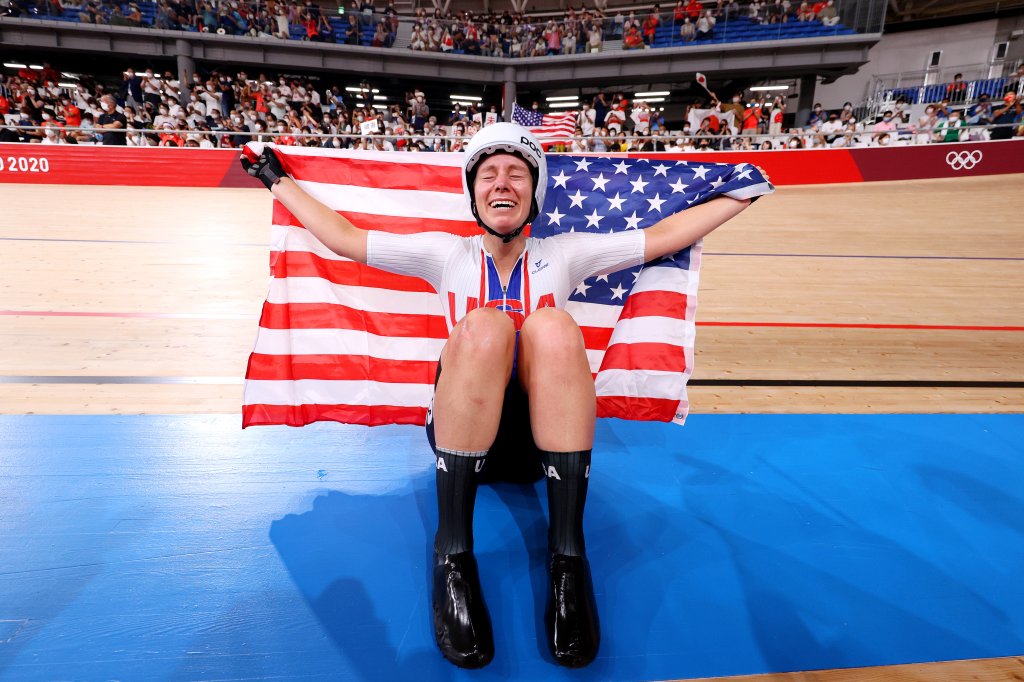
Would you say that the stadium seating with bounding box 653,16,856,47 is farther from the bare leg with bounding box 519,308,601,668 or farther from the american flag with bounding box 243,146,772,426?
the bare leg with bounding box 519,308,601,668

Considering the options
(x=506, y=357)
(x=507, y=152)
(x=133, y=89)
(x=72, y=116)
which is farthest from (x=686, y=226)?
(x=133, y=89)

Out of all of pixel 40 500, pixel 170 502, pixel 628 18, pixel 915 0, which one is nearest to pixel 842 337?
Answer: pixel 170 502

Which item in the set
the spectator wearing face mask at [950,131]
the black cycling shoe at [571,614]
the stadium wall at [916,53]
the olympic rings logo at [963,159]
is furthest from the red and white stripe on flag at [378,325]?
the stadium wall at [916,53]

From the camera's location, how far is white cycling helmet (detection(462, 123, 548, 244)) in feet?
5.95

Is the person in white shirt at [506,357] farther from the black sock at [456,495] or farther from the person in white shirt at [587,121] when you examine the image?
the person in white shirt at [587,121]

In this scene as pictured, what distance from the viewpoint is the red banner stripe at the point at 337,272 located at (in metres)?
2.33

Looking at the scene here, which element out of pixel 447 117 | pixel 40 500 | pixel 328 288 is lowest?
pixel 40 500

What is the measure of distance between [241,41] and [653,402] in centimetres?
2104

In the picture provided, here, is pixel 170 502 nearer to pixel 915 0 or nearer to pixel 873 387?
pixel 873 387

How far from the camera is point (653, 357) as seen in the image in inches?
95.7

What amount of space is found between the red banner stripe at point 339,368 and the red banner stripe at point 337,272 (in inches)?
→ 12.4

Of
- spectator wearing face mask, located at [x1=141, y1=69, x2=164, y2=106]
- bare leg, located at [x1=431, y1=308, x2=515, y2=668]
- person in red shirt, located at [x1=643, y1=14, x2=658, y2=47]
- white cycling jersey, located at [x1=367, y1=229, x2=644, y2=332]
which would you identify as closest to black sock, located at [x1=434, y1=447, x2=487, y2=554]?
bare leg, located at [x1=431, y1=308, x2=515, y2=668]

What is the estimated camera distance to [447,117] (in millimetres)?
24344

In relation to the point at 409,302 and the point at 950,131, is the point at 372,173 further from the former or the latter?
the point at 950,131
